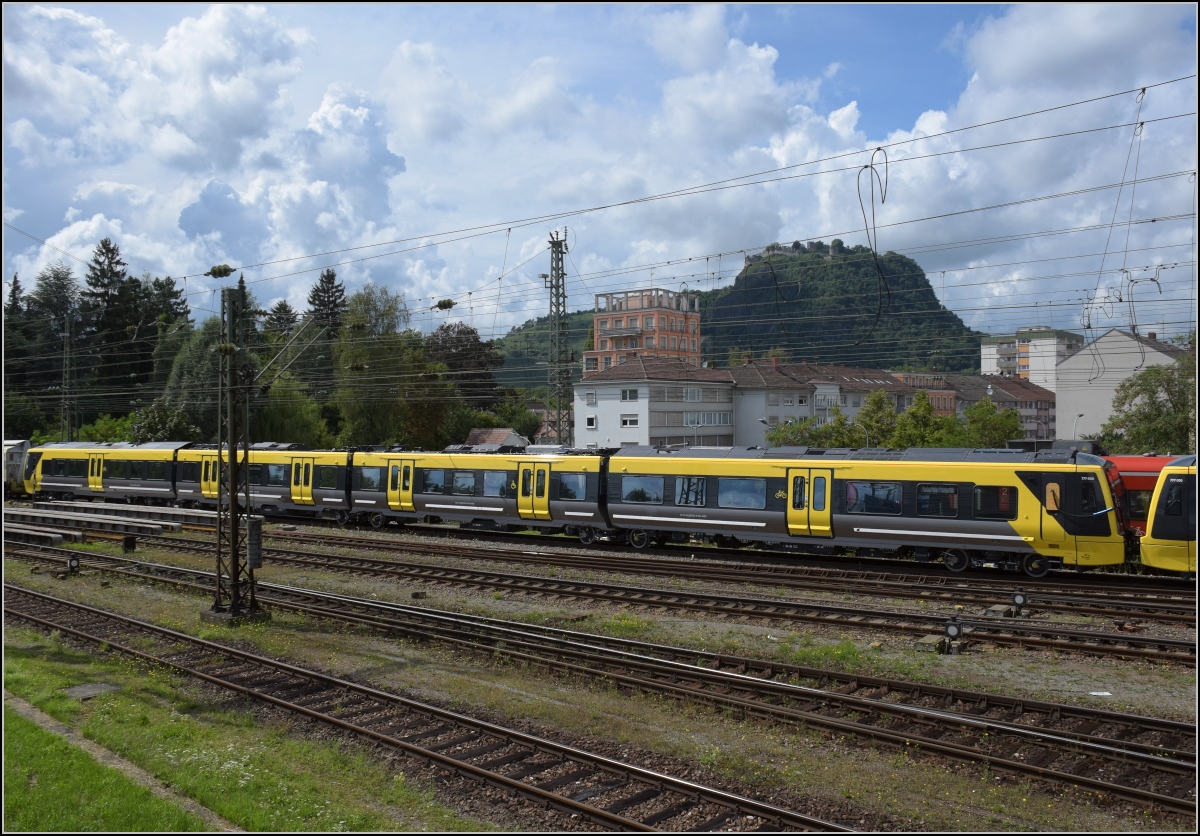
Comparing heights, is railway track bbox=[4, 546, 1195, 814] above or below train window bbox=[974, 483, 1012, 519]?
below

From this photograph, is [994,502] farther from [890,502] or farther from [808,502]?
[808,502]

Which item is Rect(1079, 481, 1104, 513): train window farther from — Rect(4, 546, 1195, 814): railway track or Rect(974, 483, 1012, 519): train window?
Rect(4, 546, 1195, 814): railway track

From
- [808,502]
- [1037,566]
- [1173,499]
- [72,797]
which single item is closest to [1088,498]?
[1173,499]

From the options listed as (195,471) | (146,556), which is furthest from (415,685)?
(195,471)

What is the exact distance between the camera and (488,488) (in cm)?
2862

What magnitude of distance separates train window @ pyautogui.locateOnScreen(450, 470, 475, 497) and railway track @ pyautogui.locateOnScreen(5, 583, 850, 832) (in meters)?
13.6

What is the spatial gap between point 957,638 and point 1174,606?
5.25 m

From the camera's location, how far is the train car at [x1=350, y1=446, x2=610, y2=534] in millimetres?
26516

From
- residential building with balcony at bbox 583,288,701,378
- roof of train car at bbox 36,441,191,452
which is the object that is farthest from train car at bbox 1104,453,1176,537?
residential building with balcony at bbox 583,288,701,378

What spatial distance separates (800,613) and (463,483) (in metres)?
15.3

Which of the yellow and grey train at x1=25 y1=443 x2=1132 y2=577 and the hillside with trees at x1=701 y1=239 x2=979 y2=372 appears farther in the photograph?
the hillside with trees at x1=701 y1=239 x2=979 y2=372

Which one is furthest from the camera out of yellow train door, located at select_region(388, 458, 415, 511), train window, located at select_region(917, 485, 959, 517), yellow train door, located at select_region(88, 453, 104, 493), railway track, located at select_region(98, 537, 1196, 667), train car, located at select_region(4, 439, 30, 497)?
train car, located at select_region(4, 439, 30, 497)

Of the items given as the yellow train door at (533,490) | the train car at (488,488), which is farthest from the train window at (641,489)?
the yellow train door at (533,490)

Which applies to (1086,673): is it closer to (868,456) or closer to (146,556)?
(868,456)
